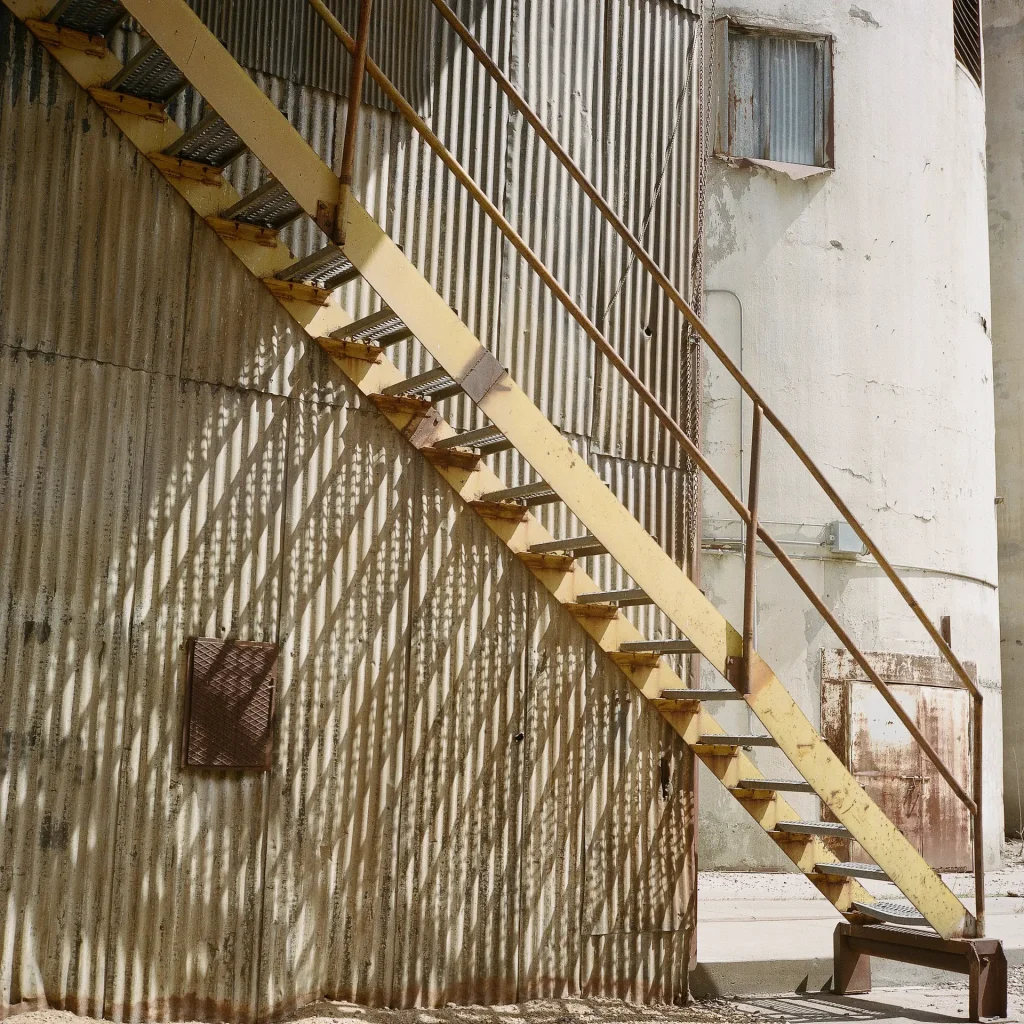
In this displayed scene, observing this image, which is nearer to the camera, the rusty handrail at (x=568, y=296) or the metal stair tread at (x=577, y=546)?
the rusty handrail at (x=568, y=296)

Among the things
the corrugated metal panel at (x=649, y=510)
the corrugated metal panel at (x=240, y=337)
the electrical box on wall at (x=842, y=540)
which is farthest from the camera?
the electrical box on wall at (x=842, y=540)

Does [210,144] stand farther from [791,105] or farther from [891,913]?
[791,105]

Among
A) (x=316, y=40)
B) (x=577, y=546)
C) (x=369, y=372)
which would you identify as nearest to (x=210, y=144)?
(x=316, y=40)

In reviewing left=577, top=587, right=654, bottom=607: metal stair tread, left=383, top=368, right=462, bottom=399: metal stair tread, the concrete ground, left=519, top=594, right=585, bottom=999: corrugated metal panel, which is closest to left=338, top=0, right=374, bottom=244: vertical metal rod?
left=383, top=368, right=462, bottom=399: metal stair tread

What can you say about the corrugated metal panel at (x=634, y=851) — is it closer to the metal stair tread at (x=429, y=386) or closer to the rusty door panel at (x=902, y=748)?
the metal stair tread at (x=429, y=386)

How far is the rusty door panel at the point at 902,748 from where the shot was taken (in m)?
13.7

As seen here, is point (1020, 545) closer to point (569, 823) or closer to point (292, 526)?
point (569, 823)

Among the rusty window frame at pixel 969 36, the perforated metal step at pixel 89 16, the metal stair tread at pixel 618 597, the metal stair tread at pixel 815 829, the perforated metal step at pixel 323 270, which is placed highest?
the rusty window frame at pixel 969 36

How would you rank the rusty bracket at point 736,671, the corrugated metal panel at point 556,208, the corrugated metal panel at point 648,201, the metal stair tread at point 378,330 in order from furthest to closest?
the corrugated metal panel at point 648,201 < the corrugated metal panel at point 556,208 < the rusty bracket at point 736,671 < the metal stair tread at point 378,330

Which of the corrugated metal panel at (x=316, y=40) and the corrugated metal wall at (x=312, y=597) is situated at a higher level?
the corrugated metal panel at (x=316, y=40)

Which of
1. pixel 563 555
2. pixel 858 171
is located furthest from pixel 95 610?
pixel 858 171

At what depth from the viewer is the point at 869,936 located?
816 centimetres

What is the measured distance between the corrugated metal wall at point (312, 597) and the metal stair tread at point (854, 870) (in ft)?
3.12

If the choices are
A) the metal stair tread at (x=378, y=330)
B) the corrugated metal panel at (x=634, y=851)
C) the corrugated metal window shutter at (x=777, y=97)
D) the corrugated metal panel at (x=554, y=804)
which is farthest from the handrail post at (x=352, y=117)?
the corrugated metal window shutter at (x=777, y=97)
